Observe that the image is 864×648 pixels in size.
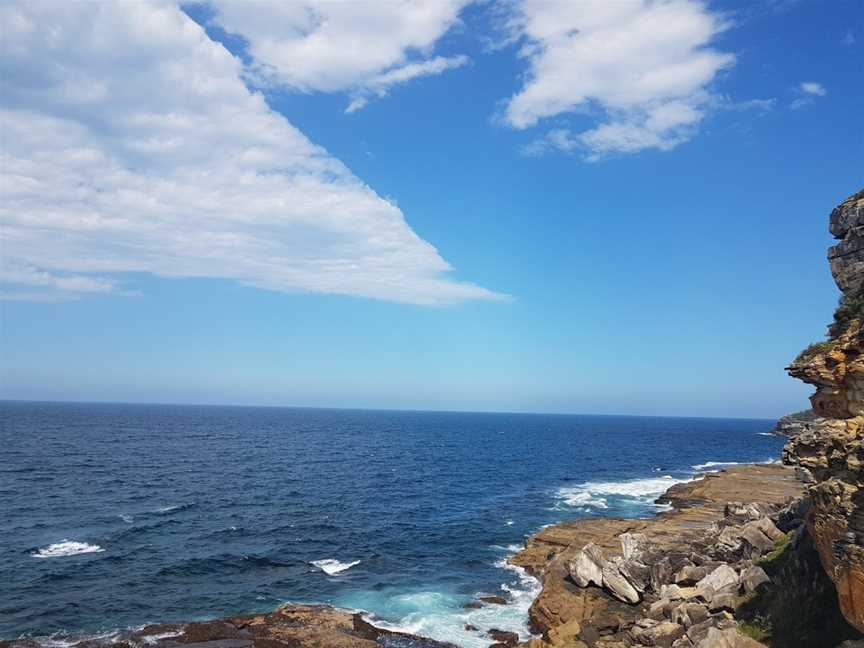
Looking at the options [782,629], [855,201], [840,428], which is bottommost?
[782,629]

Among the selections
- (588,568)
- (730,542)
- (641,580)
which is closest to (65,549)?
(588,568)

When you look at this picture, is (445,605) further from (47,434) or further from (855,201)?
(47,434)

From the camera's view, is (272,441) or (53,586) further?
(272,441)

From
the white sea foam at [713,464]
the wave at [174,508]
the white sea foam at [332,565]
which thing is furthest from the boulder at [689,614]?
the white sea foam at [713,464]

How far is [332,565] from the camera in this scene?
1793 inches

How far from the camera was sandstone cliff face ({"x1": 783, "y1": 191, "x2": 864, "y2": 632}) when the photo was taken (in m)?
18.2

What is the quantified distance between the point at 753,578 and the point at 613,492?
52.6m

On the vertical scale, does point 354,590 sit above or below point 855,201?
below

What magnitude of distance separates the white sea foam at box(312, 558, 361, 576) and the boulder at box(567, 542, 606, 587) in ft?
60.2

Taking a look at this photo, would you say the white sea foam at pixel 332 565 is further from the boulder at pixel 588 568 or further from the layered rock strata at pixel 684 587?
the boulder at pixel 588 568

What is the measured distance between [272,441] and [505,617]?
11814 cm

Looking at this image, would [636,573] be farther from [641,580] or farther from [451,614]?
[451,614]

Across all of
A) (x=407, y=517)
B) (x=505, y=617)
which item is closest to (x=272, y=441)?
(x=407, y=517)

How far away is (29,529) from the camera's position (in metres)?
51.7
